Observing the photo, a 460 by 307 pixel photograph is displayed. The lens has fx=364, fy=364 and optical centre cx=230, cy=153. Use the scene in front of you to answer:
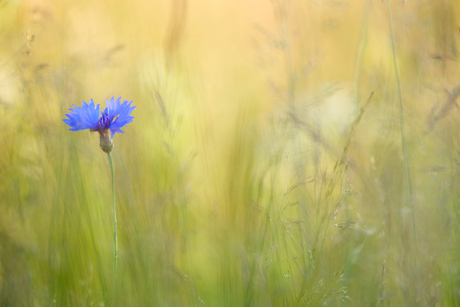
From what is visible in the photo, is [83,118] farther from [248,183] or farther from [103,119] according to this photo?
[248,183]

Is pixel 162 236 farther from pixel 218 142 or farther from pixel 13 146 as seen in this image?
pixel 218 142

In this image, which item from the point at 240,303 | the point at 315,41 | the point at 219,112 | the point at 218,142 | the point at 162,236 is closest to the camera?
the point at 240,303

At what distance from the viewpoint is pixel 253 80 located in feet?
6.93

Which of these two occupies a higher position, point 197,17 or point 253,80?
point 197,17

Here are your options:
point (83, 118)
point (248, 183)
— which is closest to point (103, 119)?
point (83, 118)

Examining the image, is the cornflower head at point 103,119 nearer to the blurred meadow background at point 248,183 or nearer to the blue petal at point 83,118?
the blue petal at point 83,118

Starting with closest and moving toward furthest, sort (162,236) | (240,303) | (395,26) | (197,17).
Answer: (240,303) → (162,236) → (395,26) → (197,17)

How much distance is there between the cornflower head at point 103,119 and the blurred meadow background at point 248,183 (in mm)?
173

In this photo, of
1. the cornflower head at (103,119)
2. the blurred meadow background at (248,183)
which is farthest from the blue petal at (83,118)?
the blurred meadow background at (248,183)

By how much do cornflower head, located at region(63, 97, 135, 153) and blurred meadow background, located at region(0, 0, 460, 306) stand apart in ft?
0.57

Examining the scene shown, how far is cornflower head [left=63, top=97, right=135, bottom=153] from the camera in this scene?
2.92ft

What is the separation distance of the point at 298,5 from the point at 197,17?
3.23 feet

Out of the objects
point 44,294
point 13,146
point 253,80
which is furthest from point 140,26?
point 44,294

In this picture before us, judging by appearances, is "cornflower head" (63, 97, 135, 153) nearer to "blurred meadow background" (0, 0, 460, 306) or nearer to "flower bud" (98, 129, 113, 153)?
"flower bud" (98, 129, 113, 153)
